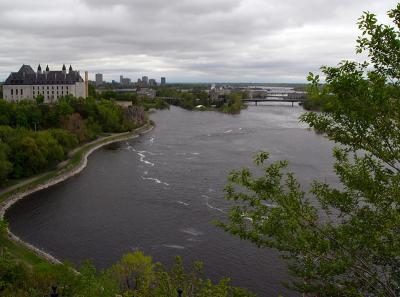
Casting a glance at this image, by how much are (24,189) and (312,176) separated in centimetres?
1674

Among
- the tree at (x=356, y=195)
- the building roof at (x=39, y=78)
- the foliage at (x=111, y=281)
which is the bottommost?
the foliage at (x=111, y=281)

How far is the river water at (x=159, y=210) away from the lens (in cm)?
1606

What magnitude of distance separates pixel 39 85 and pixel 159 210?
4471cm

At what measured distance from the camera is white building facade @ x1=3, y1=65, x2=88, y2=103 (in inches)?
2336

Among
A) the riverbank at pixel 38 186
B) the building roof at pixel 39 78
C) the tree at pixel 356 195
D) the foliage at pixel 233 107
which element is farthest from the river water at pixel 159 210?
the foliage at pixel 233 107

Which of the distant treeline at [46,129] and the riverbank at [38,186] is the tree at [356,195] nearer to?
the riverbank at [38,186]

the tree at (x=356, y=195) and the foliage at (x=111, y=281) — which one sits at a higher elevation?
the tree at (x=356, y=195)

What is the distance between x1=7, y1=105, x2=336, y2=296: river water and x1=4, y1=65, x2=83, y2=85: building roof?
80.5 feet

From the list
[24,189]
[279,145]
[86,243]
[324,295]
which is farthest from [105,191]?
[324,295]

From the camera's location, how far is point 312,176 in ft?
Result: 86.9

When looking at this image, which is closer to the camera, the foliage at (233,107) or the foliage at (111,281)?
the foliage at (111,281)

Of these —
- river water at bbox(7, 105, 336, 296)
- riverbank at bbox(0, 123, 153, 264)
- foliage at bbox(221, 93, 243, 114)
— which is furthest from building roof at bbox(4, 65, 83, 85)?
foliage at bbox(221, 93, 243, 114)

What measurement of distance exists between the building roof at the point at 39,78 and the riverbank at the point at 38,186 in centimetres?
1984

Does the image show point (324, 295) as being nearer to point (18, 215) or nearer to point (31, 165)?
point (18, 215)
